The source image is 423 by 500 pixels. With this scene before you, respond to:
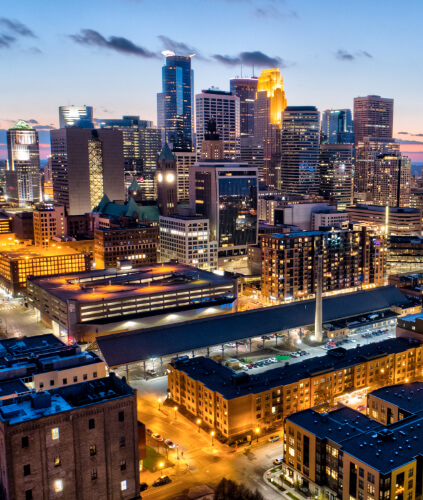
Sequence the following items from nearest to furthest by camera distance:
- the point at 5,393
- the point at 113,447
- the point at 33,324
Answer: the point at 113,447 → the point at 5,393 → the point at 33,324

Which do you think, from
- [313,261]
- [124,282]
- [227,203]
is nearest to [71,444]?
[124,282]

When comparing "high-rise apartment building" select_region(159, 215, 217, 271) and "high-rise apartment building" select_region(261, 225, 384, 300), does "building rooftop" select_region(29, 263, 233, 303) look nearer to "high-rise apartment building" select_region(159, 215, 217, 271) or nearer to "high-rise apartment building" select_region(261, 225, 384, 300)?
"high-rise apartment building" select_region(261, 225, 384, 300)

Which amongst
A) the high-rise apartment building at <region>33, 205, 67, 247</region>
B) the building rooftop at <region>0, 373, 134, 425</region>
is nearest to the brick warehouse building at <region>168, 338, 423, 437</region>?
the building rooftop at <region>0, 373, 134, 425</region>

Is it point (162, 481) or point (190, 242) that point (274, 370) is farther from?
point (190, 242)

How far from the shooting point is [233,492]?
5931 cm

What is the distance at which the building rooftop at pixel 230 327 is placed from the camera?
309ft

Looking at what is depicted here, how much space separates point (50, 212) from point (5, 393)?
145957 millimetres

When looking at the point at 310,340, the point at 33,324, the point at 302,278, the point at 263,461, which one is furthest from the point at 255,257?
the point at 263,461

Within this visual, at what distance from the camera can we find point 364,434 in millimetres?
59781

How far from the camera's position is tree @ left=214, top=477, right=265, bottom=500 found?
58500 millimetres

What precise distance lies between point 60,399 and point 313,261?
103 meters

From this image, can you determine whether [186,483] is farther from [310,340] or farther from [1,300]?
[1,300]

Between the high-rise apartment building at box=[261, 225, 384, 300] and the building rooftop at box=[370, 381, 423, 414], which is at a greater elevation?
the high-rise apartment building at box=[261, 225, 384, 300]

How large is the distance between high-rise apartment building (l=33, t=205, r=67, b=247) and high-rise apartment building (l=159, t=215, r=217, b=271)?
43.3m
